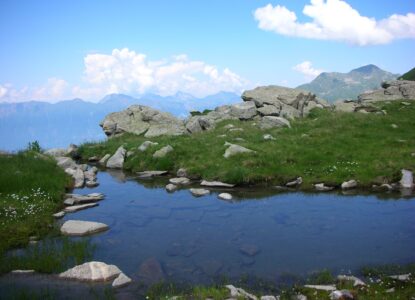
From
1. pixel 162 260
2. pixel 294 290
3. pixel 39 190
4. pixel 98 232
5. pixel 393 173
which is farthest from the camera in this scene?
pixel 393 173

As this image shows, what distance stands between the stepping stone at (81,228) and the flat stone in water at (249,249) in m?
7.45

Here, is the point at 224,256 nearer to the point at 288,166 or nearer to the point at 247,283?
the point at 247,283

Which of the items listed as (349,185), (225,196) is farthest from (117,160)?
(349,185)

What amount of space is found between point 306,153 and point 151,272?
19.4m

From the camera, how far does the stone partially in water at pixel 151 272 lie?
14.2m

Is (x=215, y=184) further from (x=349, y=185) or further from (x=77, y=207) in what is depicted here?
(x=77, y=207)

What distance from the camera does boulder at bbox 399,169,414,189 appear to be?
2545cm

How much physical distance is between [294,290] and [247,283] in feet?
5.72

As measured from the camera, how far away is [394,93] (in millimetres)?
66812

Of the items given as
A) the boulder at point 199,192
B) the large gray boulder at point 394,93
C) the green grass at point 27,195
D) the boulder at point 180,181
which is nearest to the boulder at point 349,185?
the boulder at point 199,192

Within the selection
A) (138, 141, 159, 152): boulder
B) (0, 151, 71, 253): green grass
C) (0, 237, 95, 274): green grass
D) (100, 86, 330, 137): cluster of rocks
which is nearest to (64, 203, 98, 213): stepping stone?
(0, 151, 71, 253): green grass

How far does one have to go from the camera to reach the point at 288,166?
28.8 meters

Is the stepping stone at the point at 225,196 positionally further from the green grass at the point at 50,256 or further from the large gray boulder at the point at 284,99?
the large gray boulder at the point at 284,99

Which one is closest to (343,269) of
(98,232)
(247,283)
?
(247,283)
